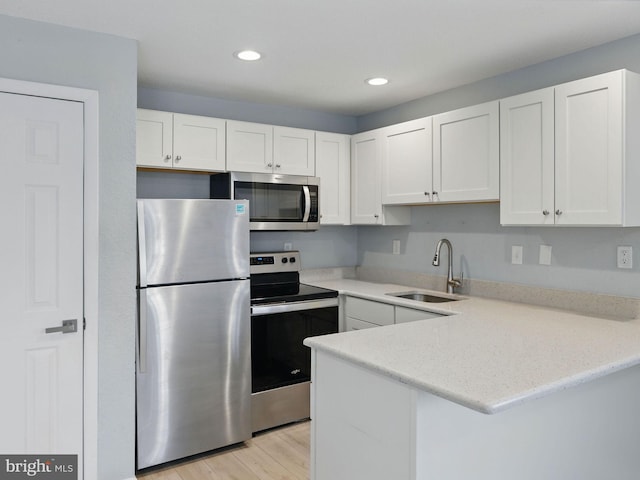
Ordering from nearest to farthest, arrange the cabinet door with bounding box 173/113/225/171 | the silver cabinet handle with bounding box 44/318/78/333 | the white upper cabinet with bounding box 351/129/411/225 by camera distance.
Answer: the silver cabinet handle with bounding box 44/318/78/333 → the cabinet door with bounding box 173/113/225/171 → the white upper cabinet with bounding box 351/129/411/225

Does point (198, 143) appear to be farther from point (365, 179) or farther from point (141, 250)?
point (365, 179)

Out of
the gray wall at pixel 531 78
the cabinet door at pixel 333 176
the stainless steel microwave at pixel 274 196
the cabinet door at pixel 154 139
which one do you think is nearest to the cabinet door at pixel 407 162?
the gray wall at pixel 531 78

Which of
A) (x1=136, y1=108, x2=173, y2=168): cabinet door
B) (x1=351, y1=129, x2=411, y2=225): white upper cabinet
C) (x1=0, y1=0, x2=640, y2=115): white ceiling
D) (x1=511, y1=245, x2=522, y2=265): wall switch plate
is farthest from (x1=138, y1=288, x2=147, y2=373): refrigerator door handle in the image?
(x1=511, y1=245, x2=522, y2=265): wall switch plate

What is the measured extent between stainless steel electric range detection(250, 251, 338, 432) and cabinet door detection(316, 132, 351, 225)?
0.73 metres

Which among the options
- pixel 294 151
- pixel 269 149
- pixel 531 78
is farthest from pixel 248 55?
pixel 531 78

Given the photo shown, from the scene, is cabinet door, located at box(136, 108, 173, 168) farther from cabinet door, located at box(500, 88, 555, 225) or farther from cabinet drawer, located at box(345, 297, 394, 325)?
cabinet door, located at box(500, 88, 555, 225)

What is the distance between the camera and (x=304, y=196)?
3.56m

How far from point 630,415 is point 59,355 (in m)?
2.64

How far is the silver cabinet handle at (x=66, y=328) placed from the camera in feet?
7.36

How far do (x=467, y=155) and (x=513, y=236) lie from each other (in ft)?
2.00

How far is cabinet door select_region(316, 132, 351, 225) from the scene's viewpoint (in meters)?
3.79

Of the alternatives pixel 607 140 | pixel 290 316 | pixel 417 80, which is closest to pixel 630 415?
pixel 607 140

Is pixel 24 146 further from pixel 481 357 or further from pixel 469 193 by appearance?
pixel 469 193

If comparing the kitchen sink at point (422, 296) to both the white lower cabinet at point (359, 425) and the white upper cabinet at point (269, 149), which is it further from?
the white lower cabinet at point (359, 425)
